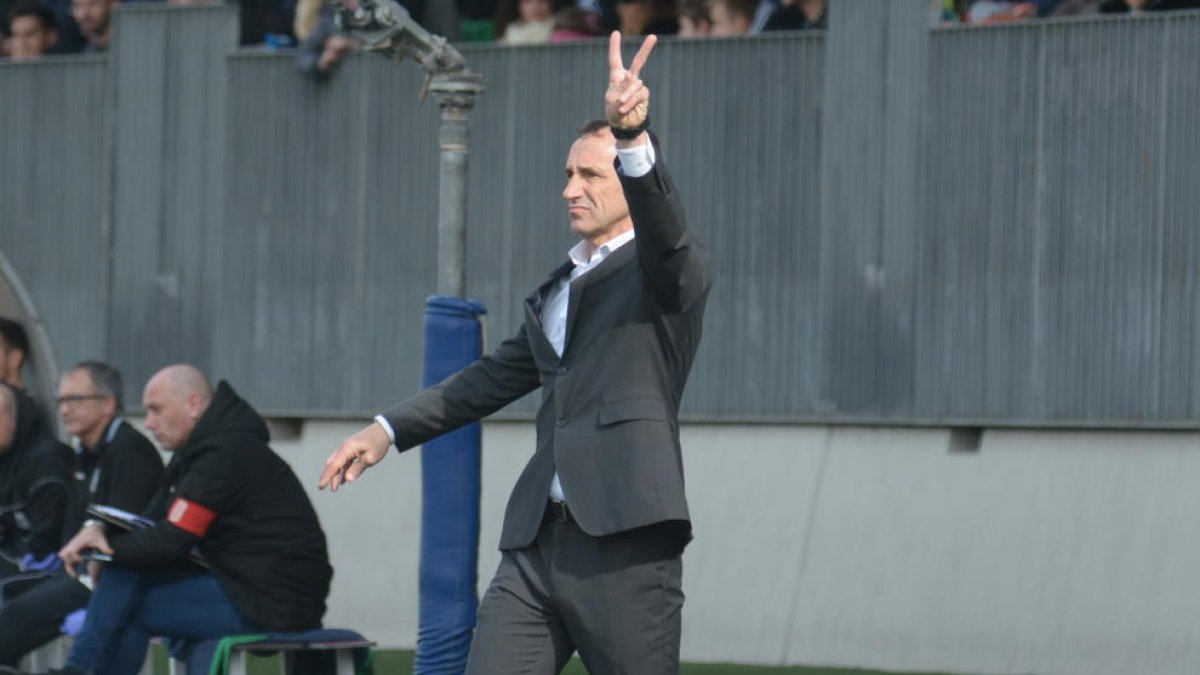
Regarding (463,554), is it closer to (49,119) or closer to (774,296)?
(774,296)

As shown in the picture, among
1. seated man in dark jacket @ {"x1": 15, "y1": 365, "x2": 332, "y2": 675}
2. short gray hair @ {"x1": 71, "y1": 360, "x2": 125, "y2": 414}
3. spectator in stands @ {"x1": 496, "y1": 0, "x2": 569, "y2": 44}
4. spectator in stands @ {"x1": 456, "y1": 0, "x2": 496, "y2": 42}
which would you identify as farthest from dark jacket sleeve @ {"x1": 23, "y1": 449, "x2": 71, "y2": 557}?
spectator in stands @ {"x1": 456, "y1": 0, "x2": 496, "y2": 42}

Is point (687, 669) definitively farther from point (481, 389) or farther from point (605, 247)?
point (605, 247)

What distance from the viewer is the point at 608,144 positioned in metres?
5.88

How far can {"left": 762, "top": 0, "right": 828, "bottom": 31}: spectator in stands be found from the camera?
13.4m

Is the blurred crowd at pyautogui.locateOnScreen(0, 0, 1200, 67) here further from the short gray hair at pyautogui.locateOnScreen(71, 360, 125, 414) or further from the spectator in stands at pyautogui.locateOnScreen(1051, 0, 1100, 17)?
the short gray hair at pyautogui.locateOnScreen(71, 360, 125, 414)

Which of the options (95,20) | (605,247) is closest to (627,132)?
(605,247)

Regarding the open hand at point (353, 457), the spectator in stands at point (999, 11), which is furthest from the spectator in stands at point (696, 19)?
the open hand at point (353, 457)

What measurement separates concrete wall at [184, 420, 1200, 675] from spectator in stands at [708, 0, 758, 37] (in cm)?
217

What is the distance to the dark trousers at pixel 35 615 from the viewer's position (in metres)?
10.0

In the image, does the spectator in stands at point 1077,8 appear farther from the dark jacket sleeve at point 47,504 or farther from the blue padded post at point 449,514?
the dark jacket sleeve at point 47,504

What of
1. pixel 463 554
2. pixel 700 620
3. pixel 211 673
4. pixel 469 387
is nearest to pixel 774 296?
pixel 700 620

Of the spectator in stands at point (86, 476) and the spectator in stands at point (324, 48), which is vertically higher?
the spectator in stands at point (324, 48)

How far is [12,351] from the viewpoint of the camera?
37.5 feet

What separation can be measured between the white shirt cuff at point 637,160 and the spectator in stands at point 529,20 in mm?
8914
